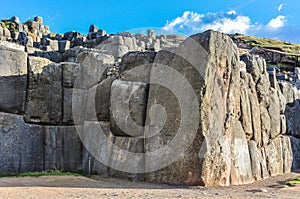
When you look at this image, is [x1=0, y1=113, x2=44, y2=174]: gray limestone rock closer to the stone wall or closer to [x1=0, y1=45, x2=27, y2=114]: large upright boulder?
the stone wall

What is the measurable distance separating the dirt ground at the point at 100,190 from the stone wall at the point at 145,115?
71 cm

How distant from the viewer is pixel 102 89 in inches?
455

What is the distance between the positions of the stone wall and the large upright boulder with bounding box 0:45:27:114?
1.1 inches

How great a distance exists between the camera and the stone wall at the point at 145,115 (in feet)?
30.3

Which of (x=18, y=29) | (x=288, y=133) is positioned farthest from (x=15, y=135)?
(x=18, y=29)

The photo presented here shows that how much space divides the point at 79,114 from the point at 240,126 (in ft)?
17.2

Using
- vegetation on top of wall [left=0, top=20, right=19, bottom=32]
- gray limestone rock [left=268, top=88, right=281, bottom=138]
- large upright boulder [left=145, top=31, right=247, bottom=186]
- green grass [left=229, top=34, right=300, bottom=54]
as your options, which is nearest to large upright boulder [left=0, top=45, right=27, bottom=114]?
large upright boulder [left=145, top=31, right=247, bottom=186]

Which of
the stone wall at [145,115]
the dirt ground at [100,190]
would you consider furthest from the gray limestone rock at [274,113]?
the dirt ground at [100,190]

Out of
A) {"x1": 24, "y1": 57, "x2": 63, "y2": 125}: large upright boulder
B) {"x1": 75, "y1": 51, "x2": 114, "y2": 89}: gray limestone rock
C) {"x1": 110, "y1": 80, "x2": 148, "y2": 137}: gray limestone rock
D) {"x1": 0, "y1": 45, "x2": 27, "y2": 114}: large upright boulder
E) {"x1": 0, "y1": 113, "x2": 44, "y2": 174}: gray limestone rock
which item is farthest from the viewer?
{"x1": 75, "y1": 51, "x2": 114, "y2": 89}: gray limestone rock

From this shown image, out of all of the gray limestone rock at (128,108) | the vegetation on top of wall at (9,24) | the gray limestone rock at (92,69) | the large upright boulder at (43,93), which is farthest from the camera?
the vegetation on top of wall at (9,24)

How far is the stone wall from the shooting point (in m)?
9.23

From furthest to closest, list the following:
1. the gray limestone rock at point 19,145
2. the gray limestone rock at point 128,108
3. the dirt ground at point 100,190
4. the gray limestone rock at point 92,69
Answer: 1. the gray limestone rock at point 92,69
2. the gray limestone rock at point 19,145
3. the gray limestone rock at point 128,108
4. the dirt ground at point 100,190

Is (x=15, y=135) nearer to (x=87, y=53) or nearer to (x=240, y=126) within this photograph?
(x=87, y=53)

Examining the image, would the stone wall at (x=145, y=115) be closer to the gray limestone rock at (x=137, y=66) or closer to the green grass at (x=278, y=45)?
the gray limestone rock at (x=137, y=66)
